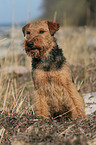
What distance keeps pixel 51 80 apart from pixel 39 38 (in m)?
0.74

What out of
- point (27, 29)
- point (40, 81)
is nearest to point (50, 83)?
point (40, 81)

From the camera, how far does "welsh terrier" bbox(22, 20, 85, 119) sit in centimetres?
A: 327

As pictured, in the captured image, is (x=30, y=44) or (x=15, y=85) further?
(x=15, y=85)

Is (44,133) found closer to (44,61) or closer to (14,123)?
(14,123)

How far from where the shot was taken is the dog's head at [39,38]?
3035 millimetres

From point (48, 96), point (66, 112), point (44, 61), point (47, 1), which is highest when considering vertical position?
point (47, 1)

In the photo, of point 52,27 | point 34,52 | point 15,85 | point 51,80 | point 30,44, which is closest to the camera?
point 30,44

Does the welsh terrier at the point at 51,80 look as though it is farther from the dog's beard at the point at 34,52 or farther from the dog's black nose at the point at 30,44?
the dog's black nose at the point at 30,44

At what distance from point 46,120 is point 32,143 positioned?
79cm

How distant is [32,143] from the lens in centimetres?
241

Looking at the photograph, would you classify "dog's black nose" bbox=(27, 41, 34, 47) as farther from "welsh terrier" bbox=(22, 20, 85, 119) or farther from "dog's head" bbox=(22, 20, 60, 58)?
"welsh terrier" bbox=(22, 20, 85, 119)

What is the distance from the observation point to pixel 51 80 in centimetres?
327

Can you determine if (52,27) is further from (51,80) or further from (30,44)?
(51,80)

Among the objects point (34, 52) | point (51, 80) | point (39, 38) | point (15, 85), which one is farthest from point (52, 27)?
point (15, 85)
